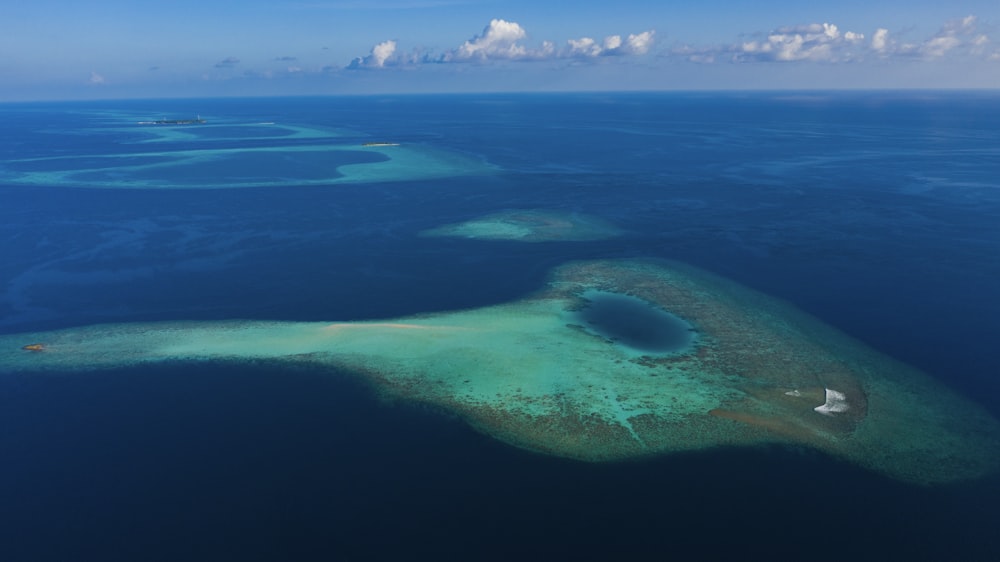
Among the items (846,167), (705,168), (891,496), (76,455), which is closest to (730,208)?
(705,168)

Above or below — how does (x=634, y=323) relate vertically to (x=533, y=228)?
below

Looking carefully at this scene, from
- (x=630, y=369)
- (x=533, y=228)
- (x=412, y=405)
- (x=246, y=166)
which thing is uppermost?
(x=246, y=166)

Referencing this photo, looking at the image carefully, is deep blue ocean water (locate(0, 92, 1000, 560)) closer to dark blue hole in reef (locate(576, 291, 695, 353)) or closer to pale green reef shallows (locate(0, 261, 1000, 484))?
pale green reef shallows (locate(0, 261, 1000, 484))

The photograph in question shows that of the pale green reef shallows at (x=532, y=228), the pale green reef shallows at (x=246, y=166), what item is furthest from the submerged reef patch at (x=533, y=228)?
the pale green reef shallows at (x=246, y=166)

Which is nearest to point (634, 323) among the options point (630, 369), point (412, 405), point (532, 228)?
point (630, 369)

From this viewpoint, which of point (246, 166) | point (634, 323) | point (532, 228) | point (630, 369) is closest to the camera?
point (630, 369)

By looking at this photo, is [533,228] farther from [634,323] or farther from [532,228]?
[634,323]

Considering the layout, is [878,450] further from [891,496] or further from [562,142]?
[562,142]
